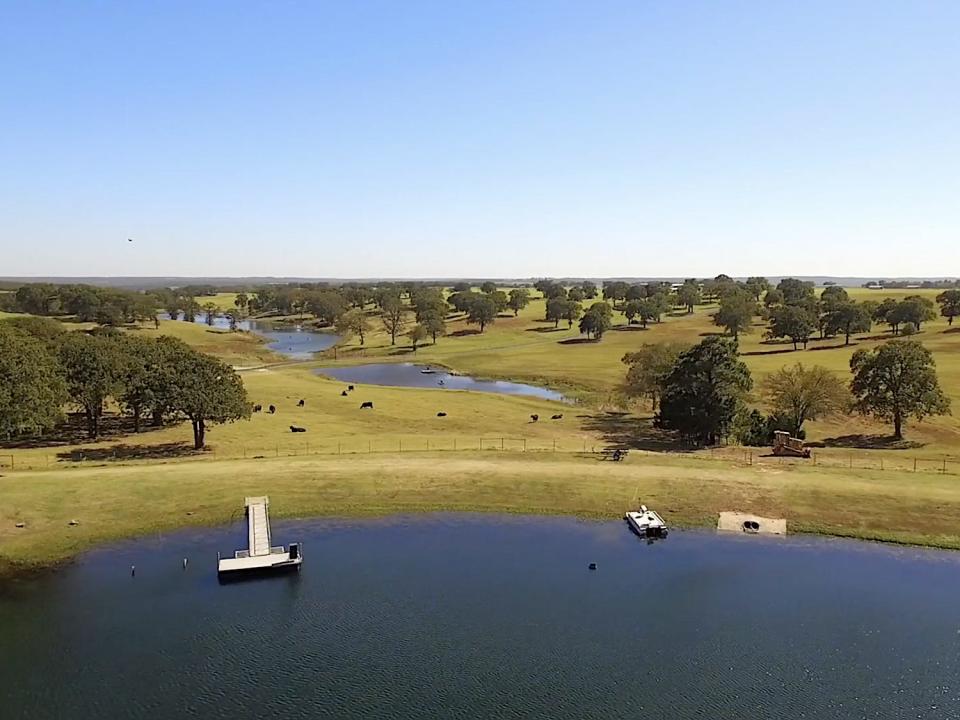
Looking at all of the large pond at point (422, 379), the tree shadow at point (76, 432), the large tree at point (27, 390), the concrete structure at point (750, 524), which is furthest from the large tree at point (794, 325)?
the large tree at point (27, 390)

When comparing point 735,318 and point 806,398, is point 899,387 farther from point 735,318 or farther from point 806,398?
point 735,318

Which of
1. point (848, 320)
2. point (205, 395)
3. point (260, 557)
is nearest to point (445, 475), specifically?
point (260, 557)

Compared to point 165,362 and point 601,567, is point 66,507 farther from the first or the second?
point 601,567

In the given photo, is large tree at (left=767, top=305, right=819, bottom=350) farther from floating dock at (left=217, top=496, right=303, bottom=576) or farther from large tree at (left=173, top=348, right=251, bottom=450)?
floating dock at (left=217, top=496, right=303, bottom=576)

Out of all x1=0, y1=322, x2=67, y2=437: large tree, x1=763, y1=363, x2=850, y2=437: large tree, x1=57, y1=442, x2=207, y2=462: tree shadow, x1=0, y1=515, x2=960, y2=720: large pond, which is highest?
x1=0, y1=322, x2=67, y2=437: large tree

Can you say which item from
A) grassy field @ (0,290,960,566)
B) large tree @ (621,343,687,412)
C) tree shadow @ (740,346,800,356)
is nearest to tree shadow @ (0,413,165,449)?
grassy field @ (0,290,960,566)

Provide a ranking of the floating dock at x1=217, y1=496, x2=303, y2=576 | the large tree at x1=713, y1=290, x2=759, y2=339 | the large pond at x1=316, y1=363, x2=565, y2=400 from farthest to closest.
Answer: the large tree at x1=713, y1=290, x2=759, y2=339 < the large pond at x1=316, y1=363, x2=565, y2=400 < the floating dock at x1=217, y1=496, x2=303, y2=576

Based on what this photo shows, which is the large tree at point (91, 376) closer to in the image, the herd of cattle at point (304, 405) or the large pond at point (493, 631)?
the herd of cattle at point (304, 405)
